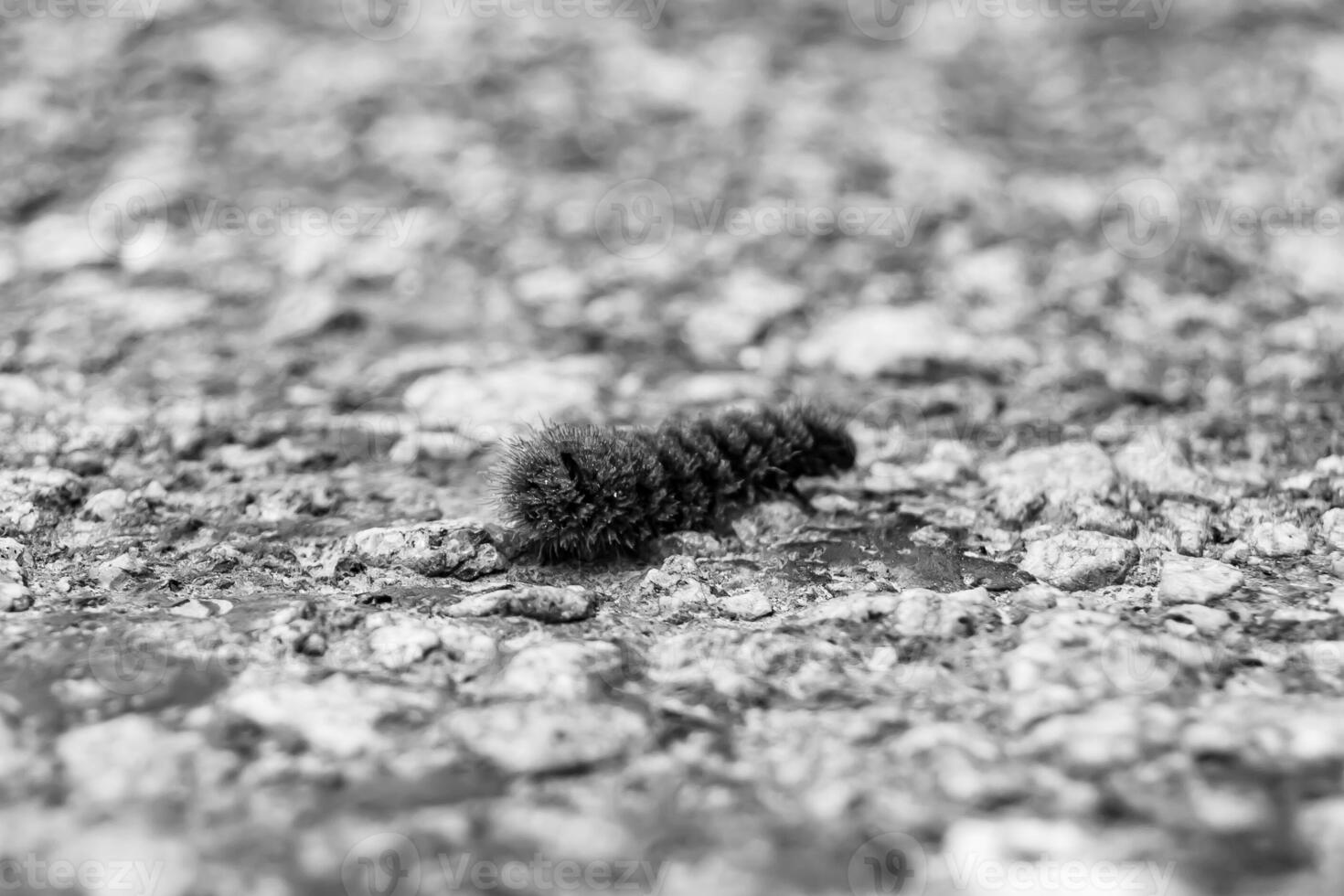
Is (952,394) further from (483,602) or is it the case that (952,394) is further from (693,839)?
(693,839)

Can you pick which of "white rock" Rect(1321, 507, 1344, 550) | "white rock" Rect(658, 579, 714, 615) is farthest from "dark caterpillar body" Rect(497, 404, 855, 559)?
"white rock" Rect(1321, 507, 1344, 550)

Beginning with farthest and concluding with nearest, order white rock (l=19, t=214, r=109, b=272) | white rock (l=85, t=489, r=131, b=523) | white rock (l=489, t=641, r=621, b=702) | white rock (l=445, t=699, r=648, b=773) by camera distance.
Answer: white rock (l=19, t=214, r=109, b=272), white rock (l=85, t=489, r=131, b=523), white rock (l=489, t=641, r=621, b=702), white rock (l=445, t=699, r=648, b=773)

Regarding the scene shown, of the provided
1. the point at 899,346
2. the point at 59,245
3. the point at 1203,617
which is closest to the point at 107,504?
the point at 59,245

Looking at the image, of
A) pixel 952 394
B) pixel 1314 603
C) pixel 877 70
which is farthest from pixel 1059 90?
pixel 1314 603

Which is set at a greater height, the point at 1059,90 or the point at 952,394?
the point at 1059,90

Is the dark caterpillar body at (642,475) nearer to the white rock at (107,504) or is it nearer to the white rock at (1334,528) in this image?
the white rock at (107,504)

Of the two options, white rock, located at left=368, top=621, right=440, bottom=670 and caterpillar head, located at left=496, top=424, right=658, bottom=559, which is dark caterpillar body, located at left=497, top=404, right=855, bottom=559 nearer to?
caterpillar head, located at left=496, top=424, right=658, bottom=559
